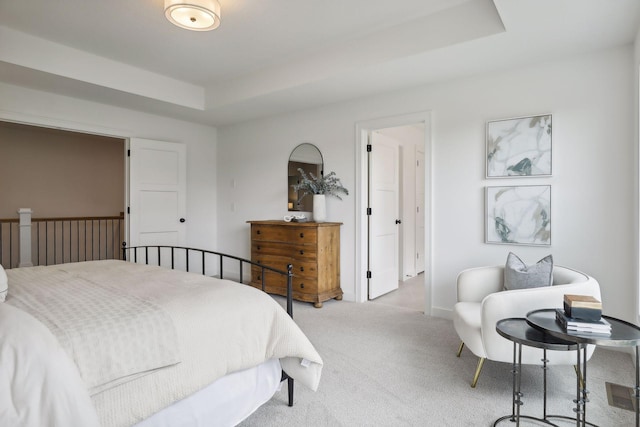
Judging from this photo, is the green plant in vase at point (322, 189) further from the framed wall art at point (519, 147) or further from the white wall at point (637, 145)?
the white wall at point (637, 145)

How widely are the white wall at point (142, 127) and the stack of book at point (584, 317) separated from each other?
471 centimetres

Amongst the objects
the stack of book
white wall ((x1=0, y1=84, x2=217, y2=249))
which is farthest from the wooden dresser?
the stack of book

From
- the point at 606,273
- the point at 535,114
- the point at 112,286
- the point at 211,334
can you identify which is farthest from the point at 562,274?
the point at 112,286

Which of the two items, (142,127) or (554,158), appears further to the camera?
(142,127)

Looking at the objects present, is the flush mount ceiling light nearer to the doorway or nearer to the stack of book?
the doorway

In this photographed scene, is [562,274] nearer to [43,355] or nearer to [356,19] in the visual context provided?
[356,19]

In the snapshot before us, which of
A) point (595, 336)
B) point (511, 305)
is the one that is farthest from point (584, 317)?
point (511, 305)

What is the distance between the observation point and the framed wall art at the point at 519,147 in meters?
3.06

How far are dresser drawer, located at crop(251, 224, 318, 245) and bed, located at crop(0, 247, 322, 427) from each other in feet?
6.54

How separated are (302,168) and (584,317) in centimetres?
348

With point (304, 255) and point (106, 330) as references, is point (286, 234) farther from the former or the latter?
point (106, 330)

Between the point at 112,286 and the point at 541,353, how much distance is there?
2388 millimetres

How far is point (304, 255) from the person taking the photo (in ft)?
Result: 13.5

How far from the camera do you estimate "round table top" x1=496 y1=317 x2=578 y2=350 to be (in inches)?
68.5
